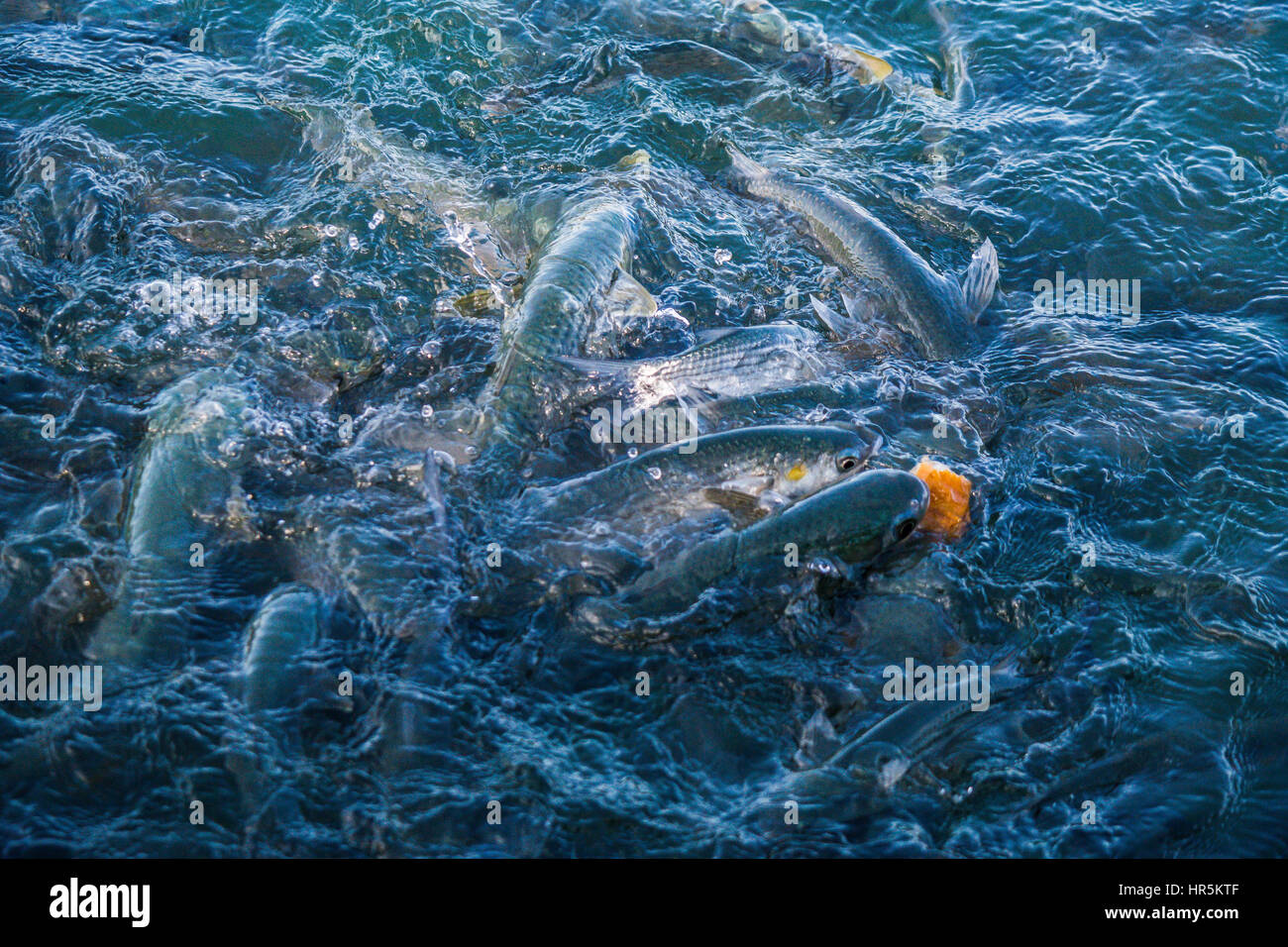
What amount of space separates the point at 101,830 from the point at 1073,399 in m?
4.97

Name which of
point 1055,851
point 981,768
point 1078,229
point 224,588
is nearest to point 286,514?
point 224,588

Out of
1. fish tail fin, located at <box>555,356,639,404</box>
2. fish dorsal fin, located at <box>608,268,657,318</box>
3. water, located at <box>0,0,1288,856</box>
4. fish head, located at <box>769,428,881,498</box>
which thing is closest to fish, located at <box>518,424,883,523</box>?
fish head, located at <box>769,428,881,498</box>

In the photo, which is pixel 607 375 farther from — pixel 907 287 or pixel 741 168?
pixel 741 168

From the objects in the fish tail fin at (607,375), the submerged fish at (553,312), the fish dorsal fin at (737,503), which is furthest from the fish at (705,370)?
the fish dorsal fin at (737,503)

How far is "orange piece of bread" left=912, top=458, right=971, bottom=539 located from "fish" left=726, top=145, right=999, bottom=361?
116cm

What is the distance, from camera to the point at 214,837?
349 centimetres

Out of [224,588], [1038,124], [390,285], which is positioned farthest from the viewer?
[1038,124]

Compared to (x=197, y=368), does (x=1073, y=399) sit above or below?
below

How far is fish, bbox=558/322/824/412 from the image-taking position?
5.10 metres

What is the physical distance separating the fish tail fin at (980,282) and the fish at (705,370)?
4.25 feet

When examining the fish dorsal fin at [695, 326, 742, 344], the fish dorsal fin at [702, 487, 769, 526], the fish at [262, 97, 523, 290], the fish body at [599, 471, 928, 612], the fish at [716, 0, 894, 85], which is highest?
the fish at [716, 0, 894, 85]

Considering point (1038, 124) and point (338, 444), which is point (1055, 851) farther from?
point (1038, 124)

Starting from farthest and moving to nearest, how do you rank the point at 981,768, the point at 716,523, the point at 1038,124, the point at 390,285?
the point at 1038,124 < the point at 390,285 < the point at 716,523 < the point at 981,768

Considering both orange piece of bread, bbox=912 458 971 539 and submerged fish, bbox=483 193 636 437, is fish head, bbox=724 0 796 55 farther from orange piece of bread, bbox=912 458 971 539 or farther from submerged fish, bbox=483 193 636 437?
orange piece of bread, bbox=912 458 971 539
